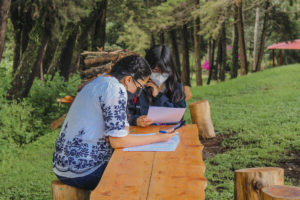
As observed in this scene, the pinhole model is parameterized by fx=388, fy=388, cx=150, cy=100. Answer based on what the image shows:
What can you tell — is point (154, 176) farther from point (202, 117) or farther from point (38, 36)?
point (38, 36)

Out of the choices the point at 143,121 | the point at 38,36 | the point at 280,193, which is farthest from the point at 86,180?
the point at 38,36

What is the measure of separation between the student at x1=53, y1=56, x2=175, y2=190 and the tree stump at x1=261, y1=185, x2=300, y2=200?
1.03 metres

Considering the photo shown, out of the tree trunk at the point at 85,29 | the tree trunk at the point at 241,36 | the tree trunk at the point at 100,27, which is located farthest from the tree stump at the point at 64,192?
the tree trunk at the point at 241,36

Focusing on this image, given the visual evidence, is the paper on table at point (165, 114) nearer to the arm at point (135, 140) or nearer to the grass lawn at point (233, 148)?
the arm at point (135, 140)

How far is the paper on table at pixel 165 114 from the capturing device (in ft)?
12.0

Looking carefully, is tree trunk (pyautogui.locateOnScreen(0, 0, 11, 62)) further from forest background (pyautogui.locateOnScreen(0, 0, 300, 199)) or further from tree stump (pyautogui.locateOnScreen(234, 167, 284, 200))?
tree stump (pyautogui.locateOnScreen(234, 167, 284, 200))

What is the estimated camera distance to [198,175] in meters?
2.40

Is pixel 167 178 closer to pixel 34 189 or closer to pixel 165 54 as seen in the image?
pixel 165 54

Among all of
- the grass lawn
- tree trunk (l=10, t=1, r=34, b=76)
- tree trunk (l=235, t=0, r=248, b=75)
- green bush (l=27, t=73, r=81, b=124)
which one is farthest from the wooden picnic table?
tree trunk (l=235, t=0, r=248, b=75)

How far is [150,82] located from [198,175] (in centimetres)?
242

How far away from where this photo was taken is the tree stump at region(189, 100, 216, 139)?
6484 mm

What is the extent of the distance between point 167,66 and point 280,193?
2.62 m

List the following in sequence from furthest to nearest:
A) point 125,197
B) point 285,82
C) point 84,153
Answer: point 285,82 < point 84,153 < point 125,197

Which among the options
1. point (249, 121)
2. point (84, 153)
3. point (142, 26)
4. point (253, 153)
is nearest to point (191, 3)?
point (142, 26)
